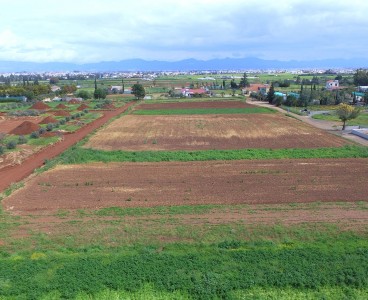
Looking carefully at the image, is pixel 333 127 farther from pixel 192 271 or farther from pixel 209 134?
pixel 192 271

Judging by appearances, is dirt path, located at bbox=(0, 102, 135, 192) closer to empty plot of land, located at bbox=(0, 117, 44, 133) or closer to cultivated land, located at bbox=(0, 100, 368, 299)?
cultivated land, located at bbox=(0, 100, 368, 299)

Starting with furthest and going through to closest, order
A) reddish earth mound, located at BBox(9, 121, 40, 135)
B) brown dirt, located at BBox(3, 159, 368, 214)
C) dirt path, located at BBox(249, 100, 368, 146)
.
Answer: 1. reddish earth mound, located at BBox(9, 121, 40, 135)
2. dirt path, located at BBox(249, 100, 368, 146)
3. brown dirt, located at BBox(3, 159, 368, 214)

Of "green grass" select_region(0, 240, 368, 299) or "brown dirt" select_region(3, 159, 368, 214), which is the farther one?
"brown dirt" select_region(3, 159, 368, 214)

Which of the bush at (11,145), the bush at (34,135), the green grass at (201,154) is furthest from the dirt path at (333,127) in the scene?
the bush at (34,135)

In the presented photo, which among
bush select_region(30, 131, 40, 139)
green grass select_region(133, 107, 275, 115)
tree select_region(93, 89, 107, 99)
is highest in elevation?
tree select_region(93, 89, 107, 99)

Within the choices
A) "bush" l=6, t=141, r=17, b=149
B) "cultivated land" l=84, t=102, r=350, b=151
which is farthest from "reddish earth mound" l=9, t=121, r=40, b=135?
"bush" l=6, t=141, r=17, b=149

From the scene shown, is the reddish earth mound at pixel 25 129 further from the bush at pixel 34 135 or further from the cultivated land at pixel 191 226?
the cultivated land at pixel 191 226

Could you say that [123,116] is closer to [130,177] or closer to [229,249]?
[130,177]
